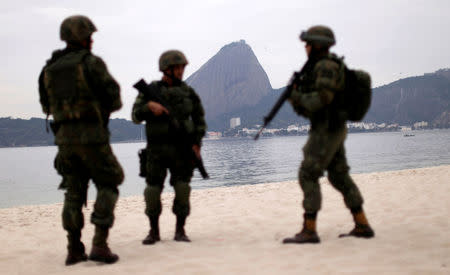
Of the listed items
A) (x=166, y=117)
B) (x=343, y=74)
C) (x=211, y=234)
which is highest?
(x=343, y=74)

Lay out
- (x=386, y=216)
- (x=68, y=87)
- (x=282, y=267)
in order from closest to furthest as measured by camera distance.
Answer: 1. (x=282, y=267)
2. (x=68, y=87)
3. (x=386, y=216)

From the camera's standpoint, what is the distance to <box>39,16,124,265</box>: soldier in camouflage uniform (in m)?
3.86

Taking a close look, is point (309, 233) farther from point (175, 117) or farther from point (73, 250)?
point (73, 250)

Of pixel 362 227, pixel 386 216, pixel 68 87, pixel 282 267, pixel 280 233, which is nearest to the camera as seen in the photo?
pixel 282 267

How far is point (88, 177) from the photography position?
418 centimetres

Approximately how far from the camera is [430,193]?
8.59 m

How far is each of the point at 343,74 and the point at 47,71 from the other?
2.98m

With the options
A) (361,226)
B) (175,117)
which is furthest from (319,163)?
(175,117)

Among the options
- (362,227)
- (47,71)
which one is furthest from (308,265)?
(47,71)

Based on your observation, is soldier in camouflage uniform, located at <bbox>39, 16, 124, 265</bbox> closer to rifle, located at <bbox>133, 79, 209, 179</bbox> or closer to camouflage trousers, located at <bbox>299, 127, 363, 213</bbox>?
rifle, located at <bbox>133, 79, 209, 179</bbox>

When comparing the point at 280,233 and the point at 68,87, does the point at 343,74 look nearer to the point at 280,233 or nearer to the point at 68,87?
the point at 280,233

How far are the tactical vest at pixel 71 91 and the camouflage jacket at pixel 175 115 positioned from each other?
3.06 ft

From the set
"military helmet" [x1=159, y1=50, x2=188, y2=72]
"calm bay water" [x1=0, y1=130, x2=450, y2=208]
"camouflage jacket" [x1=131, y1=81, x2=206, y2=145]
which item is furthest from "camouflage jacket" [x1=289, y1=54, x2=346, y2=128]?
"calm bay water" [x1=0, y1=130, x2=450, y2=208]

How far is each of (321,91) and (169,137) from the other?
183 cm
